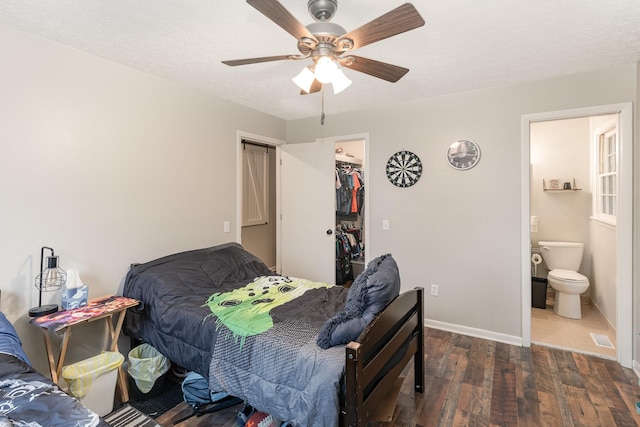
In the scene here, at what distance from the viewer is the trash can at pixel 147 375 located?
227cm

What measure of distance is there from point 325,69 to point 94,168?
Result: 6.23ft

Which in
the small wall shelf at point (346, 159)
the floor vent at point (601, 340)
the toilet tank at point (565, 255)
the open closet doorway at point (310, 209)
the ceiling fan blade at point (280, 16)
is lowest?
the floor vent at point (601, 340)

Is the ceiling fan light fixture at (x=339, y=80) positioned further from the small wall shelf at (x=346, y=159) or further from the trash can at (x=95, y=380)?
the small wall shelf at (x=346, y=159)

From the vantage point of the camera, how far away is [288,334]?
181 cm

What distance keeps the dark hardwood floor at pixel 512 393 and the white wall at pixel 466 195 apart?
46 centimetres

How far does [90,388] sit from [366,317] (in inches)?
70.6

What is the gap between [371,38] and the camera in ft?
5.06

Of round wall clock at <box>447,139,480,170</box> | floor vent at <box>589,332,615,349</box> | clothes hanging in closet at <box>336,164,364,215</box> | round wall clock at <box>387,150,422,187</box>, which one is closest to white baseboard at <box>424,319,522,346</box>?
floor vent at <box>589,332,615,349</box>

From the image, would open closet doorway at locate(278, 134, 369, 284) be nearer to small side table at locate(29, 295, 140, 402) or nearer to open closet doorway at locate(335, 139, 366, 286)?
open closet doorway at locate(335, 139, 366, 286)

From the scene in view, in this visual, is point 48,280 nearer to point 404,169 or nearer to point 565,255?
point 404,169

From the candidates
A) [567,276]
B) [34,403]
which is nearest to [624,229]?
[567,276]

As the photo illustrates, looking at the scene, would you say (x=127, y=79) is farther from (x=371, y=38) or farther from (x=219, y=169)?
(x=371, y=38)

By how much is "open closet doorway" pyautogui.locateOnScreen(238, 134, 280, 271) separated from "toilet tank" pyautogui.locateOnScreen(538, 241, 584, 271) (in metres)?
3.63

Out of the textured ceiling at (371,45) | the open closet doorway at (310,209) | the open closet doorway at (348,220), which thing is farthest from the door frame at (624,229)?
the open closet doorway at (348,220)
